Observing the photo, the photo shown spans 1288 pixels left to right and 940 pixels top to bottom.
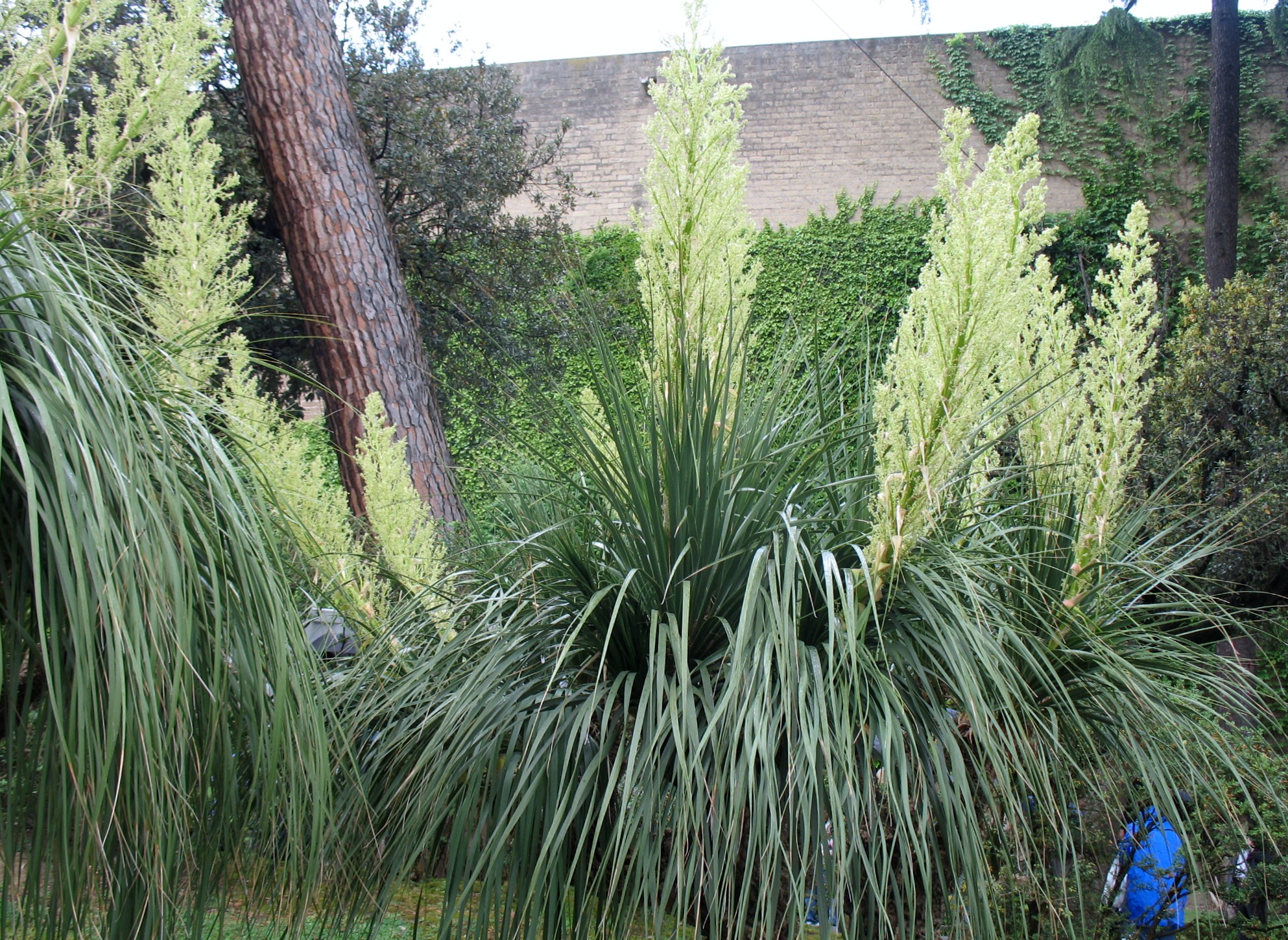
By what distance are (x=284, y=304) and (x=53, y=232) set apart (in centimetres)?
539

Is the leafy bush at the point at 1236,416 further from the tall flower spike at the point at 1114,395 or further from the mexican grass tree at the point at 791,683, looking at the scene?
the mexican grass tree at the point at 791,683

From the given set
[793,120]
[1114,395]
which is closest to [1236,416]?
[1114,395]

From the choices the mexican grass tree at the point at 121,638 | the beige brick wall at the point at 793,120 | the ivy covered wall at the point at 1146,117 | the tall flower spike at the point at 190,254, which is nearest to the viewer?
the mexican grass tree at the point at 121,638

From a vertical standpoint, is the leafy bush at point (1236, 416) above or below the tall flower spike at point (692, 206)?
below

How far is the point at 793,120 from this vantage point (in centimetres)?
1128

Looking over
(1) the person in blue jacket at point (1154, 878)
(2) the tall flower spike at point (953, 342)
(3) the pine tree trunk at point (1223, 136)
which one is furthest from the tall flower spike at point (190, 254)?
(3) the pine tree trunk at point (1223, 136)

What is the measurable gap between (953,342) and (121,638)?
1.52m

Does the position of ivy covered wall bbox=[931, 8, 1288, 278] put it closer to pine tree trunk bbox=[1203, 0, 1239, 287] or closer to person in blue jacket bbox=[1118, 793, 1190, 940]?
pine tree trunk bbox=[1203, 0, 1239, 287]

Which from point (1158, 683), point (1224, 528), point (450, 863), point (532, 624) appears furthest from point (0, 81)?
point (1224, 528)

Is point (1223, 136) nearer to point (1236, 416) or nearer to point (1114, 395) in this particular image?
point (1236, 416)

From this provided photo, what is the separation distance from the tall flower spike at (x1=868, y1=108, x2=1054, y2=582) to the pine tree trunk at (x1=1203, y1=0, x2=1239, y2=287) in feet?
25.2

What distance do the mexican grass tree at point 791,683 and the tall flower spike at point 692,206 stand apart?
0.13 meters

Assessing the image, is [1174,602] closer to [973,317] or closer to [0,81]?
[973,317]

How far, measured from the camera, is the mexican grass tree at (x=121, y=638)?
55.6 inches
